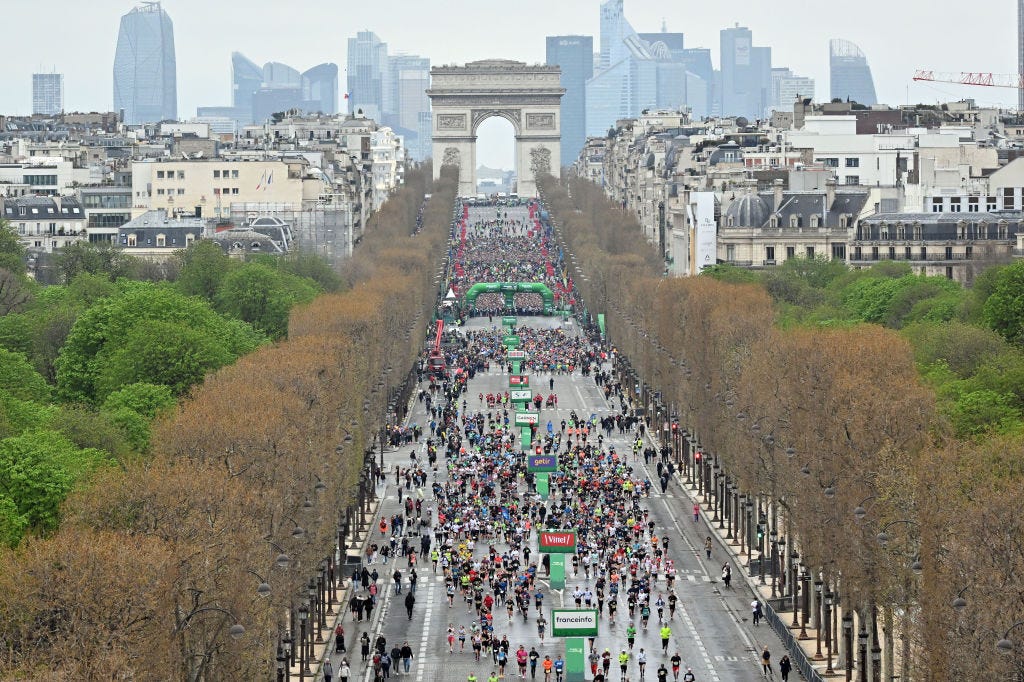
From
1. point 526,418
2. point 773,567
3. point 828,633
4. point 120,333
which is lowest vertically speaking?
point 828,633

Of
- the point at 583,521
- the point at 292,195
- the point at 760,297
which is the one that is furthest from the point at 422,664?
the point at 292,195

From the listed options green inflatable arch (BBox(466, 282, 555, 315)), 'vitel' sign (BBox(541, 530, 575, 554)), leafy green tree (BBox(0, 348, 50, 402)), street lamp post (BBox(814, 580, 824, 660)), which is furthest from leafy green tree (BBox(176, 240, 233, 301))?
street lamp post (BBox(814, 580, 824, 660))

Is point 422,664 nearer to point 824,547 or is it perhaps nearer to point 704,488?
point 824,547

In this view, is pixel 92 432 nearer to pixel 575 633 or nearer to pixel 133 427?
pixel 133 427

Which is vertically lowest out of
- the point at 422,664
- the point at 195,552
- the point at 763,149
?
the point at 422,664

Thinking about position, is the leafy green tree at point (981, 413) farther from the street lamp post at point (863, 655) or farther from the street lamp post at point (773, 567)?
the street lamp post at point (863, 655)

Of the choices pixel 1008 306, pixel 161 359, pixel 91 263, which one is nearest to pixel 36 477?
pixel 161 359

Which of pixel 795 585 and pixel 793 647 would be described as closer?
pixel 793 647
